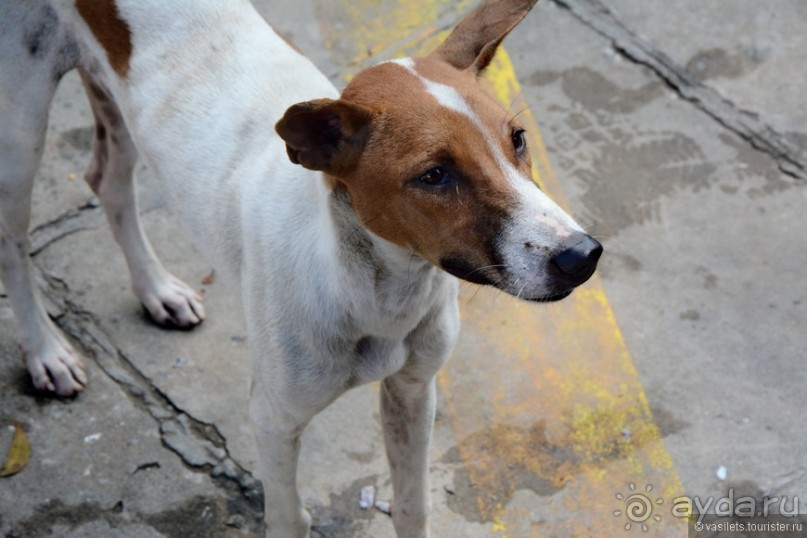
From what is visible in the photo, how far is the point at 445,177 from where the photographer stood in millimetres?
2982

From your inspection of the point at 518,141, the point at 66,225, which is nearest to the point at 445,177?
the point at 518,141

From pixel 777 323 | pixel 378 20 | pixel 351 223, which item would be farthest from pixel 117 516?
pixel 378 20

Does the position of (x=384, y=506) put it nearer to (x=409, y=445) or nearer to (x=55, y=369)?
(x=409, y=445)

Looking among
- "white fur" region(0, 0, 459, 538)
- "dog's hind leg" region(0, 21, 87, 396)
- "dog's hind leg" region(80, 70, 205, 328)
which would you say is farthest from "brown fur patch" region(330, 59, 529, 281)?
"dog's hind leg" region(80, 70, 205, 328)

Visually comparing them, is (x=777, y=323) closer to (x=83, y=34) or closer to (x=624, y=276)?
(x=624, y=276)

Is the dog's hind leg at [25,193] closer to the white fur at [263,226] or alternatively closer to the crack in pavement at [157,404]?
the white fur at [263,226]

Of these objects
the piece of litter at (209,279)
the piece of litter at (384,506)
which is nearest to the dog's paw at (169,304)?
the piece of litter at (209,279)

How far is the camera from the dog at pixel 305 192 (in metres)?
2.97

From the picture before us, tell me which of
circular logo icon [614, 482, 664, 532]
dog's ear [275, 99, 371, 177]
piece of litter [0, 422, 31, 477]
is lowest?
circular logo icon [614, 482, 664, 532]

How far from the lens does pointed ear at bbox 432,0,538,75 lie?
11.1 ft

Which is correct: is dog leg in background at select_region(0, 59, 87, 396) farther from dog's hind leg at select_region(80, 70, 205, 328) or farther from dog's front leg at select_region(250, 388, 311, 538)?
dog's front leg at select_region(250, 388, 311, 538)

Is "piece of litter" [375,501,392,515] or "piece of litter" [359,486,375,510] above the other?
"piece of litter" [359,486,375,510]

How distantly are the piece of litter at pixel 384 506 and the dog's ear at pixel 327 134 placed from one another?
1742mm

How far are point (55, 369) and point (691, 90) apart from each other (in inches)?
150
